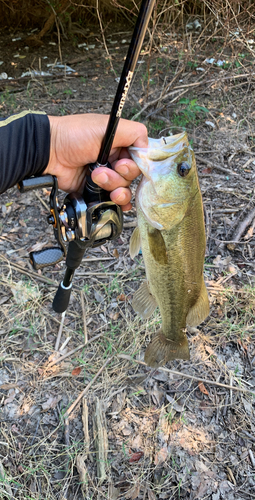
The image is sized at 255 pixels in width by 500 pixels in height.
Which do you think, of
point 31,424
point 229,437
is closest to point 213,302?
point 229,437

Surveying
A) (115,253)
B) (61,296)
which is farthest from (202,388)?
(115,253)

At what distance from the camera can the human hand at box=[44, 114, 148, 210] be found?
64.7 inches

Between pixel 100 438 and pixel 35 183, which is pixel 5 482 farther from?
pixel 35 183

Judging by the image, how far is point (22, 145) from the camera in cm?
174

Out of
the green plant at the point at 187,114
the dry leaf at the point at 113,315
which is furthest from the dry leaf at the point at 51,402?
the green plant at the point at 187,114

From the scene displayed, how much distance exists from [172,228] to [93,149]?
24.6 inches

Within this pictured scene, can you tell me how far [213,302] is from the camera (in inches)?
118

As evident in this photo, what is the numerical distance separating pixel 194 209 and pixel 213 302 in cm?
154

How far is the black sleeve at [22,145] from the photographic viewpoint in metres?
1.72

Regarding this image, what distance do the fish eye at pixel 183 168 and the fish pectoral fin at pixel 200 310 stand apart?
63 cm

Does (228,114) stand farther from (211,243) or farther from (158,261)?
(158,261)

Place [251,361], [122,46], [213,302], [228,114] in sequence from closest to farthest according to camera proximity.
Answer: [251,361]
[213,302]
[228,114]
[122,46]

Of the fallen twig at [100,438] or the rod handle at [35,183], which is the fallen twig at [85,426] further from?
the rod handle at [35,183]

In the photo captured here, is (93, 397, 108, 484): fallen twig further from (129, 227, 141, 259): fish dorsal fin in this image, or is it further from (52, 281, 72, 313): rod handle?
(129, 227, 141, 259): fish dorsal fin
